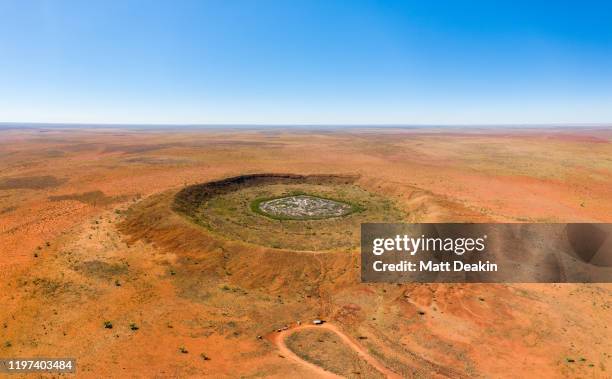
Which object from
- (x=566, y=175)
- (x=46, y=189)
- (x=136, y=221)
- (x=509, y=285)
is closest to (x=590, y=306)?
(x=509, y=285)
